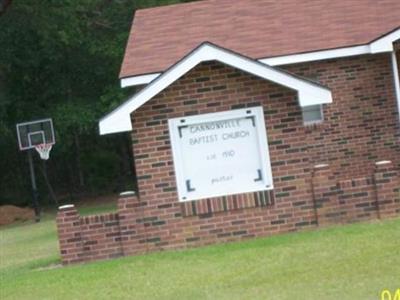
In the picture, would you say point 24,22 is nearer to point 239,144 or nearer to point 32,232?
point 32,232

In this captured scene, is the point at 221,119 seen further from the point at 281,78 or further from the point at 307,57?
the point at 307,57

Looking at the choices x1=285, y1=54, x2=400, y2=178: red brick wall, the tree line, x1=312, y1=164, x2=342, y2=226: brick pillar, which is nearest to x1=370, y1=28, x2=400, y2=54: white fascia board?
x1=285, y1=54, x2=400, y2=178: red brick wall

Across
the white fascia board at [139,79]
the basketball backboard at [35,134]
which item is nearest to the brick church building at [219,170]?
the white fascia board at [139,79]

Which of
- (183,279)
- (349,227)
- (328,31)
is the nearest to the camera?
(183,279)

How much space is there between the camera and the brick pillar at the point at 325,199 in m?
14.9

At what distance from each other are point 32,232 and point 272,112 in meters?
13.3

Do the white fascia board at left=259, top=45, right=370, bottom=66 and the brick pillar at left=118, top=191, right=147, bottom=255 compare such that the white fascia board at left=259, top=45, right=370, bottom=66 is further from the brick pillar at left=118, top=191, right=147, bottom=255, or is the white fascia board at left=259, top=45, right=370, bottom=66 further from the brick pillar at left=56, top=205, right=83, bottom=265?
the brick pillar at left=56, top=205, right=83, bottom=265

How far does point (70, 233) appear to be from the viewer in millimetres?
14695

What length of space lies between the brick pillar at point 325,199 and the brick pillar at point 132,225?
2718mm

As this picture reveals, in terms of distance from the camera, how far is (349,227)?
14414 millimetres

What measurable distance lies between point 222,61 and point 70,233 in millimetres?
3576

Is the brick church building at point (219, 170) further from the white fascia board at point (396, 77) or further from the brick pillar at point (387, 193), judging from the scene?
the white fascia board at point (396, 77)

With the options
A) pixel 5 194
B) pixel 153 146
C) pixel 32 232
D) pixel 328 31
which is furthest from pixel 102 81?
pixel 153 146

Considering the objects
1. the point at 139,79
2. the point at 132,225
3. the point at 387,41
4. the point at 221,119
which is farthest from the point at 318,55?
the point at 132,225
